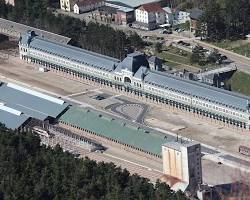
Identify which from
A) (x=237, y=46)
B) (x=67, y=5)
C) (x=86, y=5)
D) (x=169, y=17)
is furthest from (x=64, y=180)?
(x=67, y=5)

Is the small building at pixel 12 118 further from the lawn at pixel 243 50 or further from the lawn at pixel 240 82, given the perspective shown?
the lawn at pixel 243 50

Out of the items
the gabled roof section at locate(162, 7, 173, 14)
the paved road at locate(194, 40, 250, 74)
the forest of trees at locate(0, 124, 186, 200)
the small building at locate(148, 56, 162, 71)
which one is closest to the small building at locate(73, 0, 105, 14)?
the gabled roof section at locate(162, 7, 173, 14)


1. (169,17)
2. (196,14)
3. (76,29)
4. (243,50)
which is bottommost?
(243,50)

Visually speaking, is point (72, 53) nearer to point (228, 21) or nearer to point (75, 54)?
point (75, 54)

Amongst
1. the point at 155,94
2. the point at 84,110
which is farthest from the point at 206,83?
the point at 84,110

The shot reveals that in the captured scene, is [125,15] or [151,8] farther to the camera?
[125,15]

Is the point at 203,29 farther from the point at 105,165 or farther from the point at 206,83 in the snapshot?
the point at 105,165

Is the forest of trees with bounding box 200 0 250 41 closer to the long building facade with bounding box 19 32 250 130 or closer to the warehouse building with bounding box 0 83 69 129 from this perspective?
the long building facade with bounding box 19 32 250 130

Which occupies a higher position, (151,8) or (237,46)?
(151,8)
